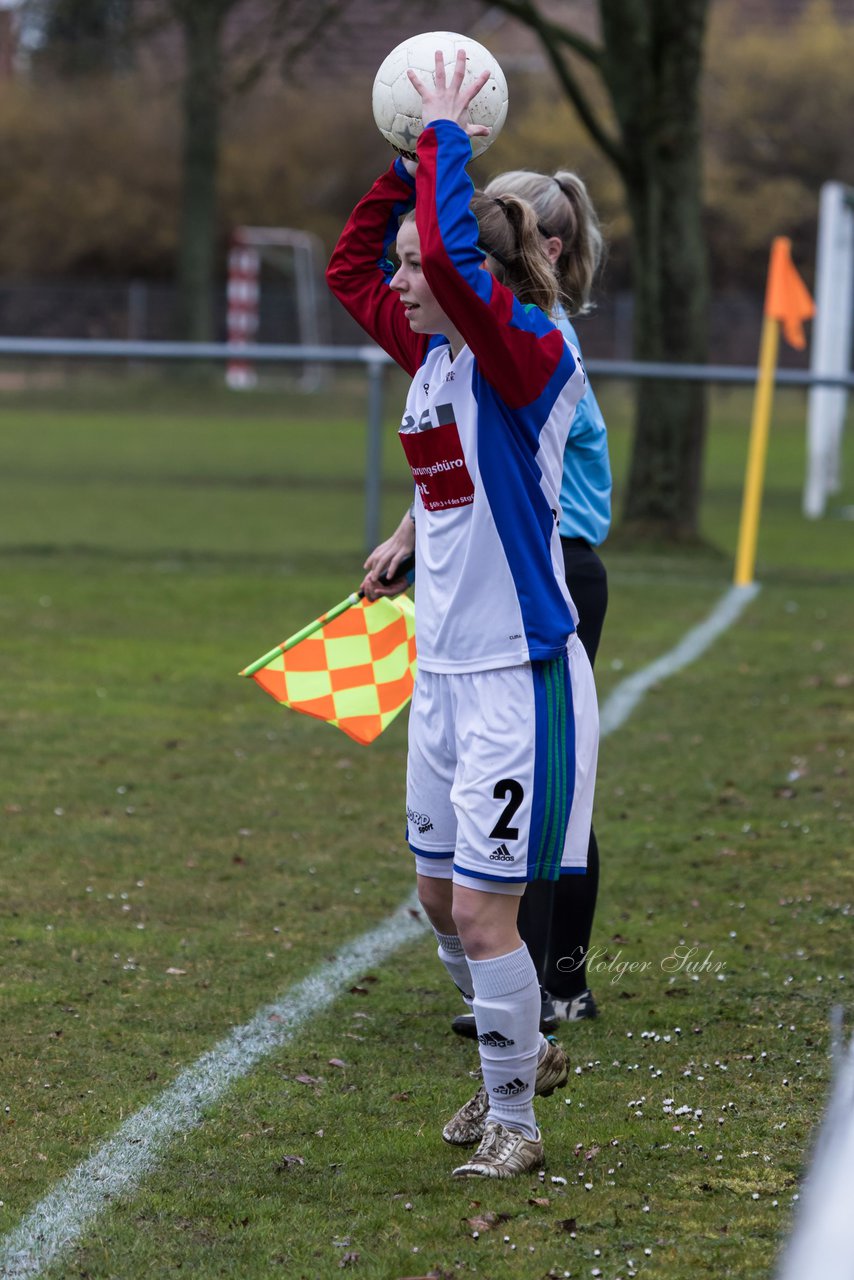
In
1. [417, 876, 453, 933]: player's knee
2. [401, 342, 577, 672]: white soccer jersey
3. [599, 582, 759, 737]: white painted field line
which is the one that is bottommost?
[599, 582, 759, 737]: white painted field line

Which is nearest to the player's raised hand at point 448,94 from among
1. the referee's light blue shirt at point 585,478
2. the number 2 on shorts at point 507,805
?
the referee's light blue shirt at point 585,478

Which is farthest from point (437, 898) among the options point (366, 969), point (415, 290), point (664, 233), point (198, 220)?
point (198, 220)

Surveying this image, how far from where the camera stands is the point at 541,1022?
13.8ft

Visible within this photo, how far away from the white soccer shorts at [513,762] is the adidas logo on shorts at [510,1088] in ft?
1.24

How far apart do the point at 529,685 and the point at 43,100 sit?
1830 inches

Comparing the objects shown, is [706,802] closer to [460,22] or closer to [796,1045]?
[796,1045]

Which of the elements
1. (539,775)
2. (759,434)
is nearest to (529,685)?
(539,775)

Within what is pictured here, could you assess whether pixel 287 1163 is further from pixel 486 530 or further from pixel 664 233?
pixel 664 233

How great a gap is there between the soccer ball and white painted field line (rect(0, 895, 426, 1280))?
2018 millimetres

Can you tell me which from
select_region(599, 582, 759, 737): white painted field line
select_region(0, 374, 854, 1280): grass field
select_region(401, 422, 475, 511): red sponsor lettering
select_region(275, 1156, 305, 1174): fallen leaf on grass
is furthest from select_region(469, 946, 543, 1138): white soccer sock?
select_region(599, 582, 759, 737): white painted field line

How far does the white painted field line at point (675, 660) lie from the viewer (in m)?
7.85

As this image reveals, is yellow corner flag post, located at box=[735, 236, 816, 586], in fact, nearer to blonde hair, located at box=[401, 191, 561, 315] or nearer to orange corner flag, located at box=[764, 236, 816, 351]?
orange corner flag, located at box=[764, 236, 816, 351]

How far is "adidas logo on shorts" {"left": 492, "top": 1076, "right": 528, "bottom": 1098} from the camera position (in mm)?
3389

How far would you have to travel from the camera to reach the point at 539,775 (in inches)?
130
